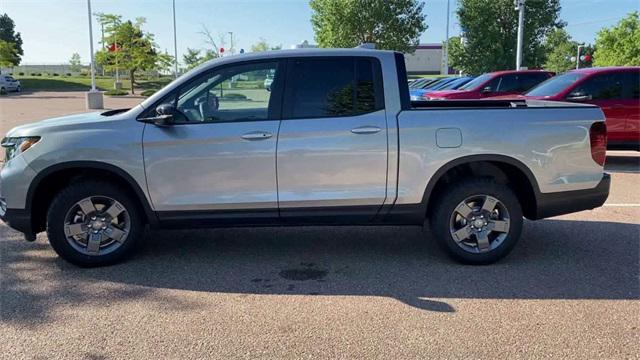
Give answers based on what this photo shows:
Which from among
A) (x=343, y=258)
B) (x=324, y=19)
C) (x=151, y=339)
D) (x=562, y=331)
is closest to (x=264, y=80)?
(x=343, y=258)

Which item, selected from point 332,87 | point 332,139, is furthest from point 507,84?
point 332,139

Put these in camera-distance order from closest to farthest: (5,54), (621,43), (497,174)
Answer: (497,174), (621,43), (5,54)

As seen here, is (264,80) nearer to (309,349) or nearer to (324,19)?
(309,349)

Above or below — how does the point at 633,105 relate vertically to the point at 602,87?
below

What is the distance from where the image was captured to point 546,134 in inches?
179

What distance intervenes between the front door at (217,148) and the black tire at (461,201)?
1444 mm

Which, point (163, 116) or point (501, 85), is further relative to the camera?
point (501, 85)

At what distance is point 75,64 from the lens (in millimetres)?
102188

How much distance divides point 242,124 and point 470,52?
3606 centimetres

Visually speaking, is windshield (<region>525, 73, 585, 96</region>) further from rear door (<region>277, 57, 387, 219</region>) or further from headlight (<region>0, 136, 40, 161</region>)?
headlight (<region>0, 136, 40, 161</region>)

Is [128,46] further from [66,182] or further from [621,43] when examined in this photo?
[66,182]

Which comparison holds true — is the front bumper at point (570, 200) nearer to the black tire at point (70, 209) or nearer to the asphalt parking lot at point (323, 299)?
the asphalt parking lot at point (323, 299)

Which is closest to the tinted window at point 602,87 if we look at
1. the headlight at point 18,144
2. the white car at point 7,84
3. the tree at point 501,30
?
the headlight at point 18,144

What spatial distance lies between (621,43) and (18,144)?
30.2 meters
